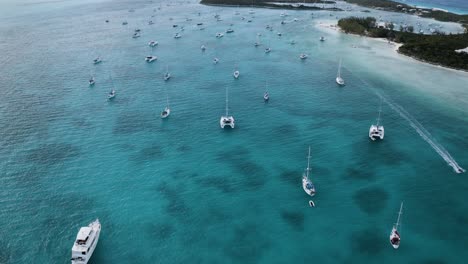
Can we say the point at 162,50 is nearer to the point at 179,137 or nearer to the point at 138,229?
the point at 179,137

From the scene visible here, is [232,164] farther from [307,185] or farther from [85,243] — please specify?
[85,243]

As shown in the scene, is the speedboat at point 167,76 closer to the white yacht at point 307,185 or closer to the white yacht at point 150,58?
the white yacht at point 150,58

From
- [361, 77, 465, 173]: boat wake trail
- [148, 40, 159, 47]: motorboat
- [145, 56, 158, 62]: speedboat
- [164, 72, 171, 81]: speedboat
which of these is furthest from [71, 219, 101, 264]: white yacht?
[148, 40, 159, 47]: motorboat

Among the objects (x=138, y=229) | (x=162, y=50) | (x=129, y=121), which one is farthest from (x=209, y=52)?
(x=138, y=229)

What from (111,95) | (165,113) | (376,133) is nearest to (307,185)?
(376,133)

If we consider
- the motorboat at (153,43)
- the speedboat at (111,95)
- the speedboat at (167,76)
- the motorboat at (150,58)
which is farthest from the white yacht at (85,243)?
the motorboat at (153,43)

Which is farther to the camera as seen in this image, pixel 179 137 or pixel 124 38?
pixel 124 38
